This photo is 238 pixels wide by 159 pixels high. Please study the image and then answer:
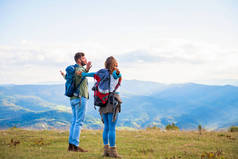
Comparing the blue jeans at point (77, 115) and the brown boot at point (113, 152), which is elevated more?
the blue jeans at point (77, 115)

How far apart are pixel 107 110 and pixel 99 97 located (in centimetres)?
51

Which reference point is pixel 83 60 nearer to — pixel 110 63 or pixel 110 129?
pixel 110 63

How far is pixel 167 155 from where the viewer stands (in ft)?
27.4

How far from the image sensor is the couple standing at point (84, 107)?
24.6 ft

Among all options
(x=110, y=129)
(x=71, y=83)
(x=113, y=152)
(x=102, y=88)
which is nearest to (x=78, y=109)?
(x=71, y=83)

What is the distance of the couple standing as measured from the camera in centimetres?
749

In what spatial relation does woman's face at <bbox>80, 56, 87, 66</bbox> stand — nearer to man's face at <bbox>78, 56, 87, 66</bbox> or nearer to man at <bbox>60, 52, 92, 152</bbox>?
man's face at <bbox>78, 56, 87, 66</bbox>

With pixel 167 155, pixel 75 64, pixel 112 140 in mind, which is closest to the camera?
pixel 112 140

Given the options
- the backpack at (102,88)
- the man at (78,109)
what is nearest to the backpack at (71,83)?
the man at (78,109)

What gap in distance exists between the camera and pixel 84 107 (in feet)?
29.0

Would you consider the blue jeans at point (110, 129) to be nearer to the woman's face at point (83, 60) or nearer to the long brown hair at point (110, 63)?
the long brown hair at point (110, 63)

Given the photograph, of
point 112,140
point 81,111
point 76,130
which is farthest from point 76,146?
point 112,140

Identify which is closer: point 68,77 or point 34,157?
point 34,157

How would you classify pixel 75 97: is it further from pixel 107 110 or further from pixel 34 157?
pixel 34 157
